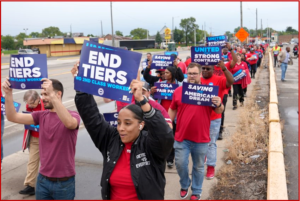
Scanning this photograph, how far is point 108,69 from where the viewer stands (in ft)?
11.1

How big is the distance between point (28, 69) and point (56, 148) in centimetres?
190

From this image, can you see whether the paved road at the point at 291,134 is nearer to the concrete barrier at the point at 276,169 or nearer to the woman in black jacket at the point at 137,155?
the concrete barrier at the point at 276,169

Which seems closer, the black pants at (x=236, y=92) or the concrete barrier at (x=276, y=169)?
the concrete barrier at (x=276, y=169)

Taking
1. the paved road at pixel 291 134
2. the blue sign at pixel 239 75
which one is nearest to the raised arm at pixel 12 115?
the paved road at pixel 291 134

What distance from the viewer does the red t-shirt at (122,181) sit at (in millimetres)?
2846

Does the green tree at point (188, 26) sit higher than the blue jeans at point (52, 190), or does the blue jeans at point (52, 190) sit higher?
the green tree at point (188, 26)

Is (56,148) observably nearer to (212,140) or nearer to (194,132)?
(194,132)

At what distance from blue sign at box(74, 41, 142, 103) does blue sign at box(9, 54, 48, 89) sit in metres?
2.03

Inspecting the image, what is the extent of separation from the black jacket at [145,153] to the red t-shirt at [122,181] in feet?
0.12

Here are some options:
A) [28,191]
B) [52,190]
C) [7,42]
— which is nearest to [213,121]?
[52,190]

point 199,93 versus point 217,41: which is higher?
point 217,41

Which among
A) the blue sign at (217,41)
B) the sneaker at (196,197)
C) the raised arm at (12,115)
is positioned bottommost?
the sneaker at (196,197)

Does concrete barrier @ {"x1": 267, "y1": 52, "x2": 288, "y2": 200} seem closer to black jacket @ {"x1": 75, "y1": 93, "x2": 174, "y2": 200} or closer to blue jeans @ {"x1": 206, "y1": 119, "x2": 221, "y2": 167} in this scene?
blue jeans @ {"x1": 206, "y1": 119, "x2": 221, "y2": 167}

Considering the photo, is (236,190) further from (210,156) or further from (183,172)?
(183,172)
